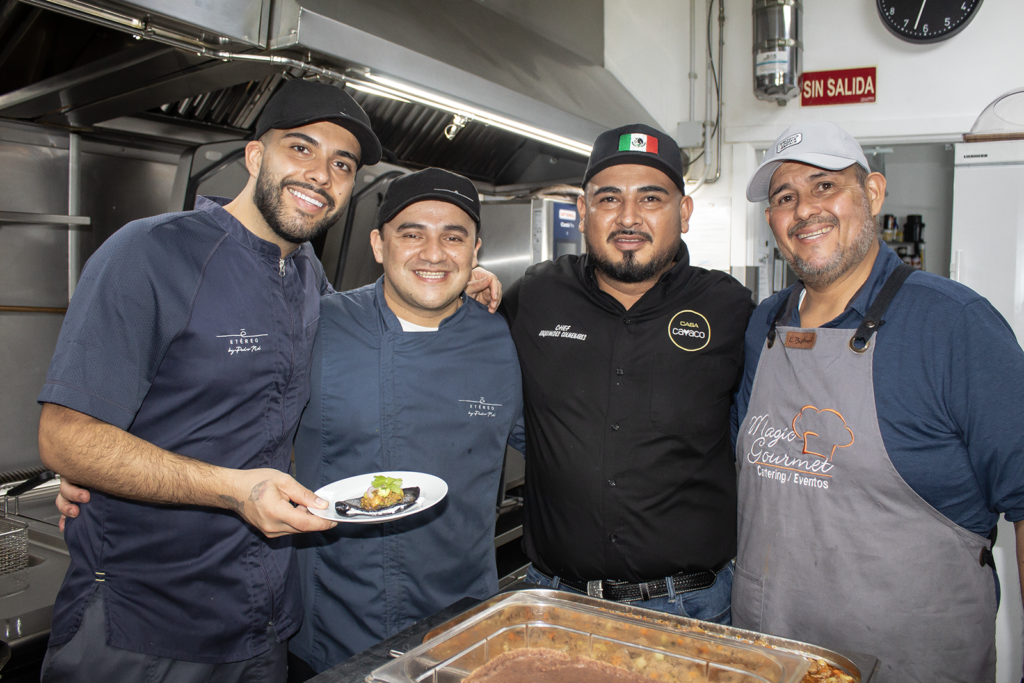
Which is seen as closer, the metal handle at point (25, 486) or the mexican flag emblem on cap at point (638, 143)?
the mexican flag emblem on cap at point (638, 143)

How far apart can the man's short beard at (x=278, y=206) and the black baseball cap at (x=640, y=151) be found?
777 mm

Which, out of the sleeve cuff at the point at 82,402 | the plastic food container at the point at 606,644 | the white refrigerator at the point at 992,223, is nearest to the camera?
the plastic food container at the point at 606,644

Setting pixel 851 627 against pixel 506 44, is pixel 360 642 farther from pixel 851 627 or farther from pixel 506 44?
pixel 506 44

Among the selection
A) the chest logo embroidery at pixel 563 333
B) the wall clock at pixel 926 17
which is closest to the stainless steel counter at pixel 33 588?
the chest logo embroidery at pixel 563 333

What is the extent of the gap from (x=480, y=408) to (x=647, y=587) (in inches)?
22.9

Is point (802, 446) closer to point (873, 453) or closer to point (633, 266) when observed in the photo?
point (873, 453)

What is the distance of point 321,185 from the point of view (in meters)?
1.61

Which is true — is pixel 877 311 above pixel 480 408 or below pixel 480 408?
above

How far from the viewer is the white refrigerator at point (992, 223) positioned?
3.20 m

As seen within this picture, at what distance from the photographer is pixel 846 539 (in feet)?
4.68

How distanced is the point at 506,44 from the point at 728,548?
7.19ft

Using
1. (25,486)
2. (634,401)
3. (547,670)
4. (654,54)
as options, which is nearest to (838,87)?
(654,54)

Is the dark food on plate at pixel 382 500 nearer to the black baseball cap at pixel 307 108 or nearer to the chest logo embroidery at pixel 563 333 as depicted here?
the chest logo embroidery at pixel 563 333

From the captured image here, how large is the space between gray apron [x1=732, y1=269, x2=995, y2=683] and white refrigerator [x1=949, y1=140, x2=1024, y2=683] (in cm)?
227
